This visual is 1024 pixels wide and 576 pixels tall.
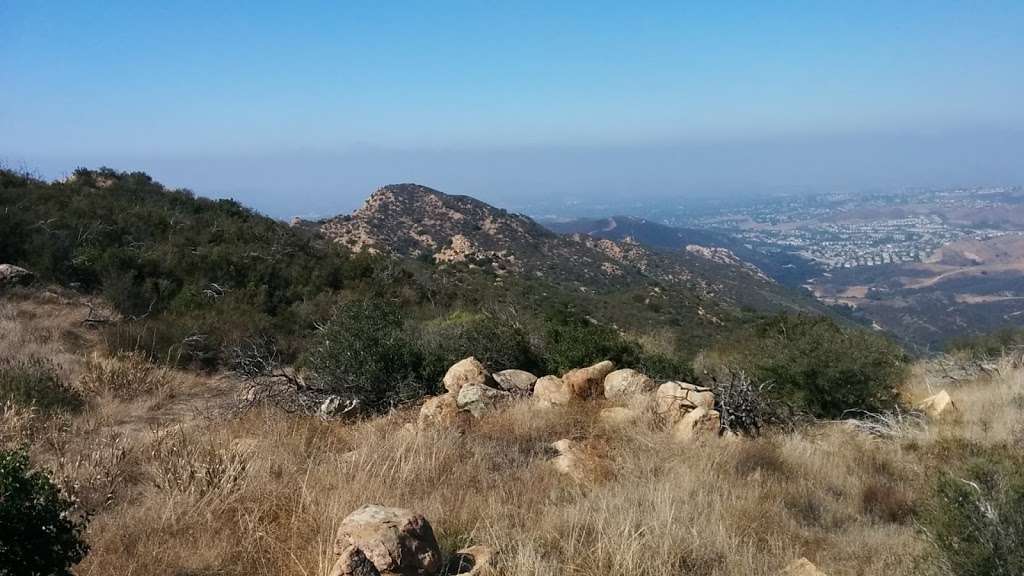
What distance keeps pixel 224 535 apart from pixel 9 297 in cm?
1090

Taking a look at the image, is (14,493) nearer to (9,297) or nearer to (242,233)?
(9,297)

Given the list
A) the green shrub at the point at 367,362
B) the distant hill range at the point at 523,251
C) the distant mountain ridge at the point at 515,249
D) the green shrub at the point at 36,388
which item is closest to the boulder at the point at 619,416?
the green shrub at the point at 367,362

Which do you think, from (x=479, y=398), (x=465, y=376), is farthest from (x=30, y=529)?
(x=465, y=376)

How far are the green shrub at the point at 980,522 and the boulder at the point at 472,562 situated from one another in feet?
7.07

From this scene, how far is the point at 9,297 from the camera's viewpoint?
11.1 m

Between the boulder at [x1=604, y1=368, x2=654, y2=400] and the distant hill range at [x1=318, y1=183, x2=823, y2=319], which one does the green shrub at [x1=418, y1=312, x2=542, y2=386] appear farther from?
the distant hill range at [x1=318, y1=183, x2=823, y2=319]

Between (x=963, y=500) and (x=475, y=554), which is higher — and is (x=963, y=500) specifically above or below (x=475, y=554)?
above

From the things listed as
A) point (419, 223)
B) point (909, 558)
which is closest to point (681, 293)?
point (419, 223)

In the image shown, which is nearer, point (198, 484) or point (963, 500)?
point (963, 500)

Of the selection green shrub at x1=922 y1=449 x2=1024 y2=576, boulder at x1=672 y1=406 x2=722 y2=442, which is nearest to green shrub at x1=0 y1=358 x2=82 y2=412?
boulder at x1=672 y1=406 x2=722 y2=442

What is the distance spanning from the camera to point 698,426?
5.50 meters

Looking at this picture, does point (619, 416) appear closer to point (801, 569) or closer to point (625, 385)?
point (625, 385)

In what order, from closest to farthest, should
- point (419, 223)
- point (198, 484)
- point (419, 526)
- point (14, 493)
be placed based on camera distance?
point (14, 493)
point (419, 526)
point (198, 484)
point (419, 223)

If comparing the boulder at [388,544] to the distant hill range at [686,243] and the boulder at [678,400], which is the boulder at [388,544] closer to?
the boulder at [678,400]
